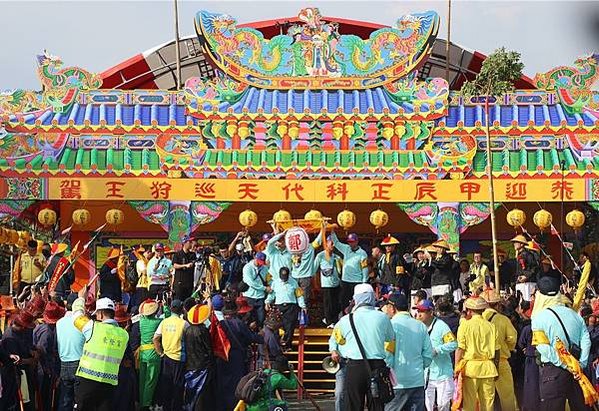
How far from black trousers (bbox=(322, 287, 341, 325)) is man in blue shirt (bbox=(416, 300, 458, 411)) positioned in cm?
503

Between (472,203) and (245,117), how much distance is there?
429 centimetres

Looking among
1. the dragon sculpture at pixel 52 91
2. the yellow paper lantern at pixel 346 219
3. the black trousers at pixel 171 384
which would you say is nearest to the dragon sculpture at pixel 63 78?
the dragon sculpture at pixel 52 91

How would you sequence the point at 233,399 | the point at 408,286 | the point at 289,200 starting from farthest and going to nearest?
the point at 289,200 < the point at 408,286 < the point at 233,399

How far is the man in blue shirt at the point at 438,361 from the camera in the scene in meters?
11.0

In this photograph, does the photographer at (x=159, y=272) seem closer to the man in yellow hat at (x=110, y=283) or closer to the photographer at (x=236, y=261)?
the photographer at (x=236, y=261)

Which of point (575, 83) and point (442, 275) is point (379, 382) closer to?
point (442, 275)

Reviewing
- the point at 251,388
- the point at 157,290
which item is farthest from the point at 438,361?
the point at 157,290

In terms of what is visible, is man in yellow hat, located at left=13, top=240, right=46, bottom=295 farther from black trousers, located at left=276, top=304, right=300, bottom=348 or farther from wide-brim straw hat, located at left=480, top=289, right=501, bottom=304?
wide-brim straw hat, located at left=480, top=289, right=501, bottom=304

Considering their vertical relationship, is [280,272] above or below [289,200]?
below

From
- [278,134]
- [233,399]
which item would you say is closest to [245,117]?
[278,134]

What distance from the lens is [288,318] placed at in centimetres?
1548

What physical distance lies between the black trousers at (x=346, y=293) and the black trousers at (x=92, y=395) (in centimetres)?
636

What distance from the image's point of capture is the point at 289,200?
761 inches

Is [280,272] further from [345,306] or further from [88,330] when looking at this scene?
[88,330]
